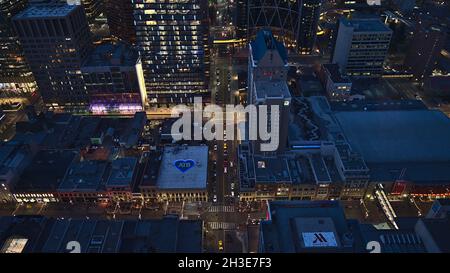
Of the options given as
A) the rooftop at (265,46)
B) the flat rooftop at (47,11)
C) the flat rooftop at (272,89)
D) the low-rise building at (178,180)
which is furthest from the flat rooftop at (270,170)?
the flat rooftop at (47,11)

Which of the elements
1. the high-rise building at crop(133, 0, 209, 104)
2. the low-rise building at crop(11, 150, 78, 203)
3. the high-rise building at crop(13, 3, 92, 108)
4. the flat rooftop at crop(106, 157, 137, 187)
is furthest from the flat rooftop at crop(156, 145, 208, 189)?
the high-rise building at crop(13, 3, 92, 108)

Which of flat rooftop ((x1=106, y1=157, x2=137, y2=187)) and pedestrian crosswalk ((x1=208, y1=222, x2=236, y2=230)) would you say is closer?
pedestrian crosswalk ((x1=208, y1=222, x2=236, y2=230))

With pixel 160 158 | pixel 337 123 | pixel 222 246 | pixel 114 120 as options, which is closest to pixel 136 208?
pixel 160 158

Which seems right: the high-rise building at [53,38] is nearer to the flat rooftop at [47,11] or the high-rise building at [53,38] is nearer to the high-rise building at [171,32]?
the flat rooftop at [47,11]

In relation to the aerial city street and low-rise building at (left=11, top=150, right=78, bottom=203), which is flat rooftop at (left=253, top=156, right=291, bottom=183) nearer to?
the aerial city street

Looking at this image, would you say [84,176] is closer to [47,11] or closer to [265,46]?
[265,46]
